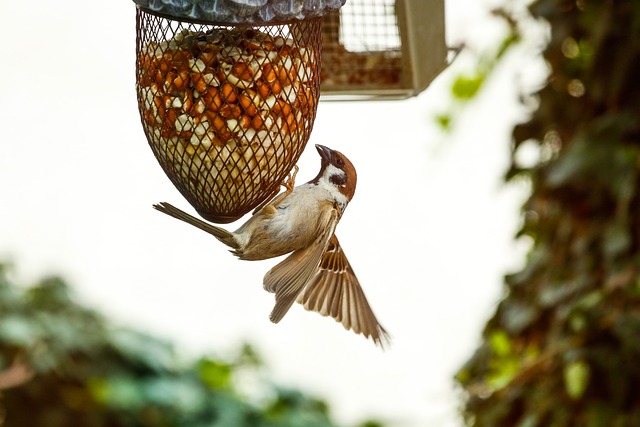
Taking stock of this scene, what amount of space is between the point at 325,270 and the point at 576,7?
1.23m

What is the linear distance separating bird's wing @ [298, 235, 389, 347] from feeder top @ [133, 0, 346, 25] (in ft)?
2.64

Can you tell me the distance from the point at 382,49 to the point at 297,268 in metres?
0.81

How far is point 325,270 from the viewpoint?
2.37 meters

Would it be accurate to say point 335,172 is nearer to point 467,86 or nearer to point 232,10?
point 232,10

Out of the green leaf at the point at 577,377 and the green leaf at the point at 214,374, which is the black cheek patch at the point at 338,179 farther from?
the green leaf at the point at 214,374

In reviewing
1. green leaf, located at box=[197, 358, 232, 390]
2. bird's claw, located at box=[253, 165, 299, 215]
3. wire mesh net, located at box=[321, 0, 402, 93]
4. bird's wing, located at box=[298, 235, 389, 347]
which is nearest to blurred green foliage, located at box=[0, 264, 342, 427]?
green leaf, located at box=[197, 358, 232, 390]

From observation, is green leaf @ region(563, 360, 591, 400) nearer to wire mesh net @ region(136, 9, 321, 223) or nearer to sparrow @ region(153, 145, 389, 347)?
sparrow @ region(153, 145, 389, 347)

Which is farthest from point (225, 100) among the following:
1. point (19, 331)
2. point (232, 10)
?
point (19, 331)

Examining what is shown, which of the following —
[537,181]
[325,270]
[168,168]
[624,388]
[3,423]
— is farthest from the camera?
[3,423]

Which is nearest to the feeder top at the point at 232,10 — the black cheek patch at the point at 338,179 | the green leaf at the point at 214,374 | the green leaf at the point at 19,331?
the black cheek patch at the point at 338,179

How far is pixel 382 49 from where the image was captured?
2582 mm

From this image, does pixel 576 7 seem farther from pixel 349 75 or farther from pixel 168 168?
pixel 168 168

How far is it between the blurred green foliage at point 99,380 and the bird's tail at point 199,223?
7.06 feet

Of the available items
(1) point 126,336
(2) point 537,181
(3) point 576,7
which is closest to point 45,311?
(1) point 126,336
